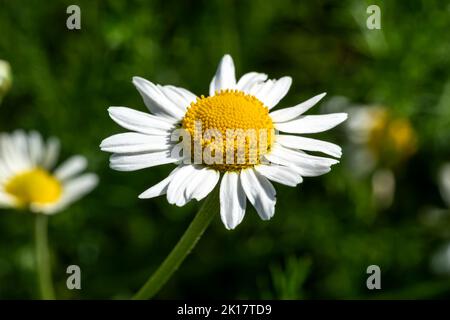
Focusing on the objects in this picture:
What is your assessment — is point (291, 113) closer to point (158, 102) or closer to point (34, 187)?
point (158, 102)

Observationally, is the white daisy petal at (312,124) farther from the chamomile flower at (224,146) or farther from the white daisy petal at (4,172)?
the white daisy petal at (4,172)

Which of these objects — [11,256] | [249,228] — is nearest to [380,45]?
[249,228]

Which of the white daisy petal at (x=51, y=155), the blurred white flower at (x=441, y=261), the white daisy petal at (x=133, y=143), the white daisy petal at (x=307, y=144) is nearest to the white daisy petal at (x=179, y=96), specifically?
the white daisy petal at (x=133, y=143)

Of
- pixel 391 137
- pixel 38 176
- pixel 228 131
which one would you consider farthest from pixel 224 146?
pixel 391 137

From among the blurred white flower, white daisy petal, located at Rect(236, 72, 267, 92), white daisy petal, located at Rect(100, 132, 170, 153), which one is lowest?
the blurred white flower

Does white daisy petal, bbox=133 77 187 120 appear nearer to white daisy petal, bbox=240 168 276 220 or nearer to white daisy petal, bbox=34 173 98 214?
white daisy petal, bbox=240 168 276 220

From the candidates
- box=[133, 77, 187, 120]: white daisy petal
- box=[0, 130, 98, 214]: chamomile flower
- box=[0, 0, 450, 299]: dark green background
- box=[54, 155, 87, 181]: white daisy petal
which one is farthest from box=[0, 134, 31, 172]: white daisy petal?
box=[133, 77, 187, 120]: white daisy petal
